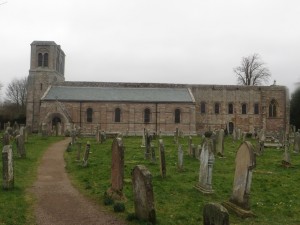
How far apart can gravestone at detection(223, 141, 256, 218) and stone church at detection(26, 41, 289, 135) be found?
30.7 m

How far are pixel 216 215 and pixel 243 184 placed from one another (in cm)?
382

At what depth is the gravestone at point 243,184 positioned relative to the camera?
9.14 metres

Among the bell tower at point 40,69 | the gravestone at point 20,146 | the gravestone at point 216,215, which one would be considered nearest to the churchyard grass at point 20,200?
the gravestone at point 20,146

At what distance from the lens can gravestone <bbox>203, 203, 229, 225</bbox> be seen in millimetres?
5547

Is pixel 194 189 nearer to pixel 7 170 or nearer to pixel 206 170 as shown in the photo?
pixel 206 170

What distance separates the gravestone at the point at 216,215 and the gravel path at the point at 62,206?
9.46 feet

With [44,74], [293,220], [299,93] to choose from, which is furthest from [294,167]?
[299,93]

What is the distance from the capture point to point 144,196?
27.3ft

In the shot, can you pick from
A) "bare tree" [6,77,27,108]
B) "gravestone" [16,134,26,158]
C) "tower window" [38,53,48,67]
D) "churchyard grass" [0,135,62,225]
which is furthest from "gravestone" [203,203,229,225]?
"bare tree" [6,77,27,108]

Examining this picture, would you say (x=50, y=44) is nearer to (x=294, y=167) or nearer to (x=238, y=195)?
(x=294, y=167)

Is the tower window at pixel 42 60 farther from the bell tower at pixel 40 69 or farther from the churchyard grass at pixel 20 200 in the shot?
the churchyard grass at pixel 20 200

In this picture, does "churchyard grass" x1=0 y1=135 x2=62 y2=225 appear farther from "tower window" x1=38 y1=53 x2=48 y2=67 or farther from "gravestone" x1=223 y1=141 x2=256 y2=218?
"tower window" x1=38 y1=53 x2=48 y2=67

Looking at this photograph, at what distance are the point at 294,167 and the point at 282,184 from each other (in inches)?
168

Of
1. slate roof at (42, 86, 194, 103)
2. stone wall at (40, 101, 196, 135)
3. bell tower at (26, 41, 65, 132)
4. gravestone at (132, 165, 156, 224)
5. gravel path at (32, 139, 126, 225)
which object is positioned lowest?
gravel path at (32, 139, 126, 225)
